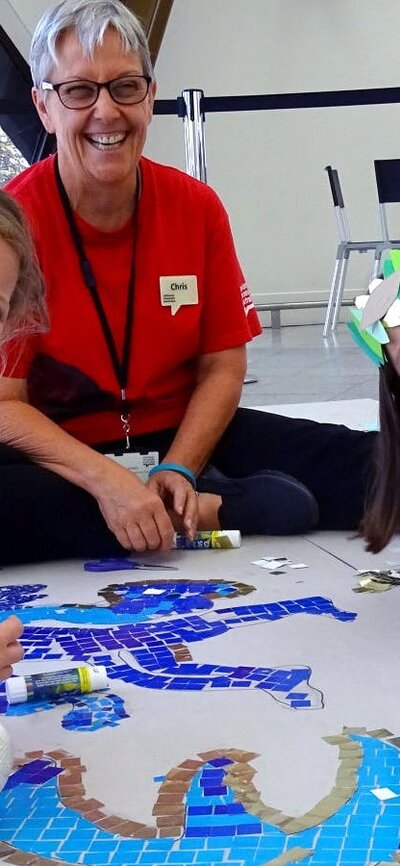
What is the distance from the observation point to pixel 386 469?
4.48ft

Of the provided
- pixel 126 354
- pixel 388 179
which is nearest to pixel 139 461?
pixel 126 354

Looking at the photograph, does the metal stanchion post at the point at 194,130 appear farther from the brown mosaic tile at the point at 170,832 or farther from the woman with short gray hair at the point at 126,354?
the brown mosaic tile at the point at 170,832

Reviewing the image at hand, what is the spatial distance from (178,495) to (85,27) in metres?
0.82

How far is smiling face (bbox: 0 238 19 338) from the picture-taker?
1.18 meters

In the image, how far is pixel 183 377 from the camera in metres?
2.19

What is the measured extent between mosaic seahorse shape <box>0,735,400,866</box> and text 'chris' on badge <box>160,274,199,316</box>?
1229 millimetres

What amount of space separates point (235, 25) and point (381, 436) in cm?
827

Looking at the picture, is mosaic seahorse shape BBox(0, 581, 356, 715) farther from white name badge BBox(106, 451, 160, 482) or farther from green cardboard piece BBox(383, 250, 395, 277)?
green cardboard piece BBox(383, 250, 395, 277)

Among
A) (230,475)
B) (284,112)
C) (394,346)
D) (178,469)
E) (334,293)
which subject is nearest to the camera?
(394,346)

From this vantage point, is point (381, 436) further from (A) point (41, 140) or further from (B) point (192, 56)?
(B) point (192, 56)

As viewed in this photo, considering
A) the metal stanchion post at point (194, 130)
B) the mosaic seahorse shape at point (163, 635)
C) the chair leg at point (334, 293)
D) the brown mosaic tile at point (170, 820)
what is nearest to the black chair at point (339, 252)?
the chair leg at point (334, 293)

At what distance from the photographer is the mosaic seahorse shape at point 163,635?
1.28 m

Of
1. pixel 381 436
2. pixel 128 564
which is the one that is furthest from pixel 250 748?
pixel 128 564

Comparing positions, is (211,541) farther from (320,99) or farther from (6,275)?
(320,99)
